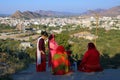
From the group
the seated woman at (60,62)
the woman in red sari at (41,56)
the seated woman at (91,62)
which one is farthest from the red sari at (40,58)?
the seated woman at (91,62)

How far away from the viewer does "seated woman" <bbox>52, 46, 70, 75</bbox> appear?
10375 mm

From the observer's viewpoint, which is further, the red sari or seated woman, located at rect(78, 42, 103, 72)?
the red sari

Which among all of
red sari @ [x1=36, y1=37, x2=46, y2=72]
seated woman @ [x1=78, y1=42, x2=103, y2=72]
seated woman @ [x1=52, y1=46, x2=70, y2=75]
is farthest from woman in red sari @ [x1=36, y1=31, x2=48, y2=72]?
seated woman @ [x1=78, y1=42, x2=103, y2=72]

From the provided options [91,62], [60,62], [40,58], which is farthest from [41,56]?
[91,62]

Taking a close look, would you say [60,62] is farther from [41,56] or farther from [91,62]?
[91,62]

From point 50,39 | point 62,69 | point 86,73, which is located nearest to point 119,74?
point 86,73

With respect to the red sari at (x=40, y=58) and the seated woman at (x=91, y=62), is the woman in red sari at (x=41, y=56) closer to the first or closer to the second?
the red sari at (x=40, y=58)

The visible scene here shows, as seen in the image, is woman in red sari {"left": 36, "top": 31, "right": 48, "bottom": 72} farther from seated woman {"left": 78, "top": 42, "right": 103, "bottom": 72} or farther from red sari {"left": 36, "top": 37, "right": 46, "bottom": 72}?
seated woman {"left": 78, "top": 42, "right": 103, "bottom": 72}

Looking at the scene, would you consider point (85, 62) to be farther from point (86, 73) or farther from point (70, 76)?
point (70, 76)

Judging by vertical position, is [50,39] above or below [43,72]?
above

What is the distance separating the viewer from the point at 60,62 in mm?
10484

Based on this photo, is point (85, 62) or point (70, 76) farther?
point (85, 62)

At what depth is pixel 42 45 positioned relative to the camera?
437 inches

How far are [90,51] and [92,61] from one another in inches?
12.4
